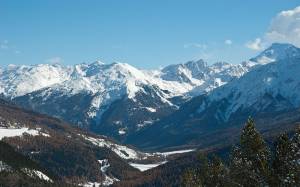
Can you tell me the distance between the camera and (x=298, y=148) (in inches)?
2441

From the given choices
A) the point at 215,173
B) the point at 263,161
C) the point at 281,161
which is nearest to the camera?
the point at 281,161

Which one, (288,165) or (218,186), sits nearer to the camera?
(288,165)

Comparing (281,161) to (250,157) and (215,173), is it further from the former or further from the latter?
(215,173)

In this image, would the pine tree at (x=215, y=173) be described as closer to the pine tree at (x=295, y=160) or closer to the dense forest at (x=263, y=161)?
the dense forest at (x=263, y=161)

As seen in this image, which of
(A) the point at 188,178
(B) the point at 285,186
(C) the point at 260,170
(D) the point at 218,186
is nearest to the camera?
(B) the point at 285,186

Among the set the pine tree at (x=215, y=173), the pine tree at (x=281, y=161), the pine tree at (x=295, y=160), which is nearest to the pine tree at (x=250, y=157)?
the pine tree at (x=281, y=161)

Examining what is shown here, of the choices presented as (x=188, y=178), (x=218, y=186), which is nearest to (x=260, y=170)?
(x=218, y=186)

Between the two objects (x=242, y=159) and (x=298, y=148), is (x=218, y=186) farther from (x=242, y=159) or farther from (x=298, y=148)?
(x=298, y=148)

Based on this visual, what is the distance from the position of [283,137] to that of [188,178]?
179ft

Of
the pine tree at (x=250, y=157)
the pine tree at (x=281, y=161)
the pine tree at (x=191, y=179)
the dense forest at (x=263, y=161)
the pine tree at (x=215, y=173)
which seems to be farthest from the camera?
the pine tree at (x=191, y=179)

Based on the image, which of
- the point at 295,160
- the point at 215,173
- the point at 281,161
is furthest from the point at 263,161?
the point at 215,173

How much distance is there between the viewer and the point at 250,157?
68125mm

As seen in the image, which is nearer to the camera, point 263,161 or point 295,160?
point 295,160

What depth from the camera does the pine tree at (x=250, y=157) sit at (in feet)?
216
